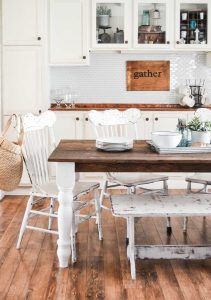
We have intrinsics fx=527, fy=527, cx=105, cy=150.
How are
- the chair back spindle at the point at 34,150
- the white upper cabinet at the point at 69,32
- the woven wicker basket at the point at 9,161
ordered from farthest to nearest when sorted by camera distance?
the white upper cabinet at the point at 69,32 → the chair back spindle at the point at 34,150 → the woven wicker basket at the point at 9,161

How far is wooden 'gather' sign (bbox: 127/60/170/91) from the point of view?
650 centimetres

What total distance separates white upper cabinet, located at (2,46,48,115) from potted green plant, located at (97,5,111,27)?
0.80m

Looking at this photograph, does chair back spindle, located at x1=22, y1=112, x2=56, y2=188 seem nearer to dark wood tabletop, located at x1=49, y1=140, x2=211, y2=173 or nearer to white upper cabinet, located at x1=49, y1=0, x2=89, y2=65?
dark wood tabletop, located at x1=49, y1=140, x2=211, y2=173

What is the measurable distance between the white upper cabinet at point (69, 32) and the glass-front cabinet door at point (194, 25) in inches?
42.2

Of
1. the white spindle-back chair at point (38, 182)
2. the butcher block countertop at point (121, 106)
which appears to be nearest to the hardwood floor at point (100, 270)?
the white spindle-back chair at point (38, 182)

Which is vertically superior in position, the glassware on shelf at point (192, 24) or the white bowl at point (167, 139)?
the glassware on shelf at point (192, 24)

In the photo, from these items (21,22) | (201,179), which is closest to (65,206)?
(201,179)

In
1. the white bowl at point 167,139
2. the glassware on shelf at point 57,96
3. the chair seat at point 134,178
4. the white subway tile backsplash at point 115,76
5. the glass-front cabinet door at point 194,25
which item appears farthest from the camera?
the white subway tile backsplash at point 115,76

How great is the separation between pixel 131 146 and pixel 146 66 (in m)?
3.06

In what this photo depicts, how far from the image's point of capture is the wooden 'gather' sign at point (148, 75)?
6496mm

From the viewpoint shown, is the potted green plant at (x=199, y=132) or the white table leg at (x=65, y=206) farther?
the potted green plant at (x=199, y=132)

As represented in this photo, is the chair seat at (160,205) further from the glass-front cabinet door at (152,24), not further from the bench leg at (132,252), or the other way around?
the glass-front cabinet door at (152,24)

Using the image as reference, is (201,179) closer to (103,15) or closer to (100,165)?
(100,165)

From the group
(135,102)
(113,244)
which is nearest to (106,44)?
(135,102)
